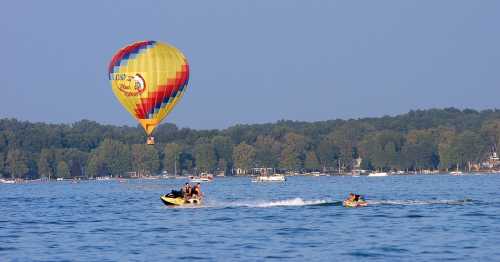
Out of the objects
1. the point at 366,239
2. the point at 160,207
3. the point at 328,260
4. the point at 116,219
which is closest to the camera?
the point at 328,260

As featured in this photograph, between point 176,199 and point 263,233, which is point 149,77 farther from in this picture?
point 263,233

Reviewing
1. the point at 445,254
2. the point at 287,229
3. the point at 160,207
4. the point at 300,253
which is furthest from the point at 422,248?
the point at 160,207

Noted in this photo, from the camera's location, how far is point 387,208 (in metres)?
85.1

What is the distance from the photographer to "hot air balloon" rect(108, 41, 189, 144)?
127562mm

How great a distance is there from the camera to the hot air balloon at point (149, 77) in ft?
419

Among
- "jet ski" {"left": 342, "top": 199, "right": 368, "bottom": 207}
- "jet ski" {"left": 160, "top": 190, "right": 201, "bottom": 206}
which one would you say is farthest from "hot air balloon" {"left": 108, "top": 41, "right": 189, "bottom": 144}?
"jet ski" {"left": 342, "top": 199, "right": 368, "bottom": 207}

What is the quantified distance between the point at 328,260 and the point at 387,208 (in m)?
32.0

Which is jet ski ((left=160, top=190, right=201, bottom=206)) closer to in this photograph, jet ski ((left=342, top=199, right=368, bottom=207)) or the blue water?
the blue water

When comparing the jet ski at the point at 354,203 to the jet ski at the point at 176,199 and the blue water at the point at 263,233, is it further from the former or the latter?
the jet ski at the point at 176,199

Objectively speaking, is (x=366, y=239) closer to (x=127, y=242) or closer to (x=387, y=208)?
(x=127, y=242)

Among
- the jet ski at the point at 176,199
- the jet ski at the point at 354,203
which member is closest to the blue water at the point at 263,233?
the jet ski at the point at 176,199

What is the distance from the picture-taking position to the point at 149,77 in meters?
128

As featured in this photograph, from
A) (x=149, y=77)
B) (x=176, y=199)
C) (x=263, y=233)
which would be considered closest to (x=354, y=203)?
(x=176, y=199)

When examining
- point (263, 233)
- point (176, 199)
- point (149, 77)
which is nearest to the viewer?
point (263, 233)
